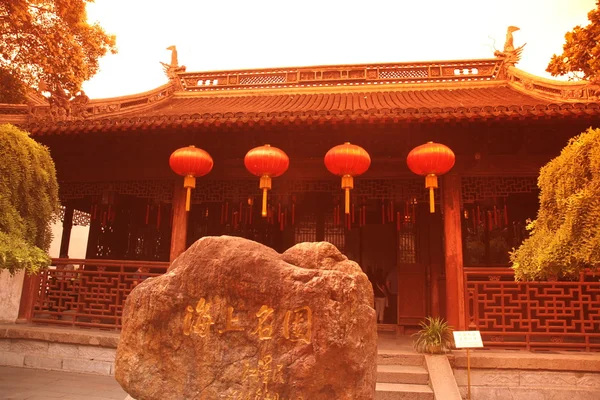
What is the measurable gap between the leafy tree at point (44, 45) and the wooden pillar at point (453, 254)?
9905mm

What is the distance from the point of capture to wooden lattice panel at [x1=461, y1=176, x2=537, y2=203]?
21.2ft

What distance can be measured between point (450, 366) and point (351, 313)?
122 inches

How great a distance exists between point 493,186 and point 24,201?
20.3 ft

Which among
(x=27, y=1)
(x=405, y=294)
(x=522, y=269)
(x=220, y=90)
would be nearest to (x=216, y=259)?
(x=522, y=269)

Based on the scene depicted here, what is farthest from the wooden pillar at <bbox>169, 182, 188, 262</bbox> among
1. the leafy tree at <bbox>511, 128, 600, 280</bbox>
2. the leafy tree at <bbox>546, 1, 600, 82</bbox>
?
the leafy tree at <bbox>546, 1, 600, 82</bbox>

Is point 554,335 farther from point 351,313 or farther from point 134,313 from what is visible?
point 134,313

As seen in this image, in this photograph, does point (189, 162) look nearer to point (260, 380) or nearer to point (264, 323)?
point (264, 323)

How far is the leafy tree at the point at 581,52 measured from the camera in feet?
30.9

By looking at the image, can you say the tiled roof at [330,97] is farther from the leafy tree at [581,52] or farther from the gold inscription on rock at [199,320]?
the gold inscription on rock at [199,320]

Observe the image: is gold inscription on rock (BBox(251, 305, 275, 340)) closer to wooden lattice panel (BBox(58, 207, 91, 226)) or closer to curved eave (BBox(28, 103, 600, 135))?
curved eave (BBox(28, 103, 600, 135))

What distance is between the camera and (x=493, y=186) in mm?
6496

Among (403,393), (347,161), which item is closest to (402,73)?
(347,161)

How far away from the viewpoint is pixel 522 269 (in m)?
4.03

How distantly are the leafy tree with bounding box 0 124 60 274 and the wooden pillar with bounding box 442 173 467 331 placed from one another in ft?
16.8
